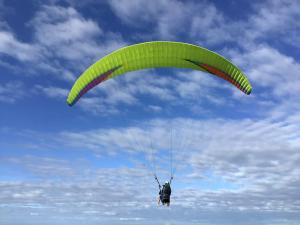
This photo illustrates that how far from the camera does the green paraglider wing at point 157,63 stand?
31.9 m

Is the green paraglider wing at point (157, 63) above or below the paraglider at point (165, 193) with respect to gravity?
above

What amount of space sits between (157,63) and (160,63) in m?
0.22

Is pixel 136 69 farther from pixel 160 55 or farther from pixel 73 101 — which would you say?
pixel 73 101

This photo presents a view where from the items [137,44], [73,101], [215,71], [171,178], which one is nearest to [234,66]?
[215,71]

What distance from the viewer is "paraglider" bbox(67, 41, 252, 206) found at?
31.9 meters

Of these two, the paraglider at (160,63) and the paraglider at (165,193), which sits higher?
the paraglider at (160,63)

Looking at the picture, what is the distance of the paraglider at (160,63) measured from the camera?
3189 centimetres

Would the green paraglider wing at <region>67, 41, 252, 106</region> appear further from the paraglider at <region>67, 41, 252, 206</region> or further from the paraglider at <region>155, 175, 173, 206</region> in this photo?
the paraglider at <region>155, 175, 173, 206</region>

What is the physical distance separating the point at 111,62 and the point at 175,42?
4.24m

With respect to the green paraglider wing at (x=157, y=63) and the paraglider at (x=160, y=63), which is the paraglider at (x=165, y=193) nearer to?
the paraglider at (x=160, y=63)

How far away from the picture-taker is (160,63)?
33.7m

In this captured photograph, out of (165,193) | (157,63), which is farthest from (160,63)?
(165,193)

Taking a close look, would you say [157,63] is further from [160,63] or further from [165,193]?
[165,193]

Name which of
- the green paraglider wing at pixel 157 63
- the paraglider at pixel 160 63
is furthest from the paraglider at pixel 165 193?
the green paraglider wing at pixel 157 63
